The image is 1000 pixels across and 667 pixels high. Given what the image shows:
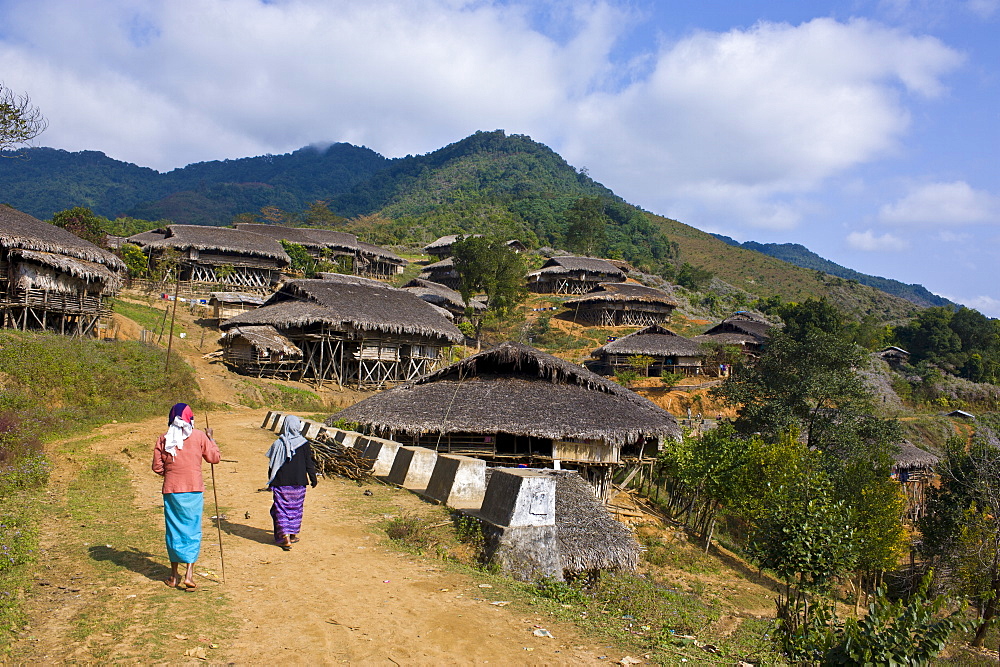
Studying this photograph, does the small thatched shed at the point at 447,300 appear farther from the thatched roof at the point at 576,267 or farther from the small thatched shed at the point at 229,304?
the small thatched shed at the point at 229,304

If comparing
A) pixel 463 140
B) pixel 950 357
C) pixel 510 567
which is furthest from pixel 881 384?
pixel 463 140

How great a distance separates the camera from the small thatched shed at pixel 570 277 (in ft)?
173

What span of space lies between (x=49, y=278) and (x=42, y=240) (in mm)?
1378

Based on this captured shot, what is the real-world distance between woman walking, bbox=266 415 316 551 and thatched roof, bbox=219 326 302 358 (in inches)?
708

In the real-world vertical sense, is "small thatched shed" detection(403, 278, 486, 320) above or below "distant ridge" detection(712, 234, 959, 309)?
below

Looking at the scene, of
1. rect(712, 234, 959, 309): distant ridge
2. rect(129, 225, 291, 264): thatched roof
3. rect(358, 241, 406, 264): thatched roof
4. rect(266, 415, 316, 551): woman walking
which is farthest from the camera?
rect(712, 234, 959, 309): distant ridge

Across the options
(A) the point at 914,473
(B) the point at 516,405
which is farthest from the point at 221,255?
(A) the point at 914,473

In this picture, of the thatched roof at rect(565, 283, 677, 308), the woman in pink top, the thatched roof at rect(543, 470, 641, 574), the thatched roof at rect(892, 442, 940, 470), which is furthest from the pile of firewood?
the thatched roof at rect(565, 283, 677, 308)

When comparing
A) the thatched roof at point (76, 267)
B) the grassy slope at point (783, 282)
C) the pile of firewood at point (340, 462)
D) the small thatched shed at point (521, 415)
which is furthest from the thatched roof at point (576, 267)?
the pile of firewood at point (340, 462)

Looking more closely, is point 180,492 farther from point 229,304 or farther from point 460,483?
point 229,304

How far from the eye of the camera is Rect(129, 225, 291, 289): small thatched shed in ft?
125

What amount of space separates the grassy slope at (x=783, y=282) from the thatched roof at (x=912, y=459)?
48774 millimetres

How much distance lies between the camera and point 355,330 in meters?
26.3

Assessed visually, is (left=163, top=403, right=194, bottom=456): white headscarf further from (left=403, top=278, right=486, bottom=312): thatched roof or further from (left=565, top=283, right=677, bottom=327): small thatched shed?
(left=565, top=283, right=677, bottom=327): small thatched shed
